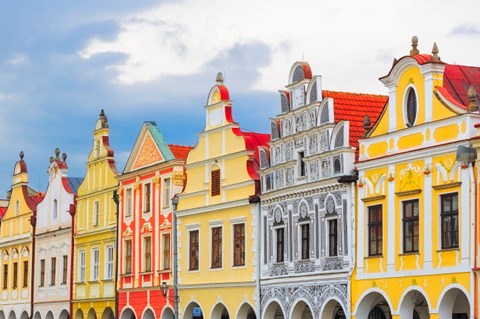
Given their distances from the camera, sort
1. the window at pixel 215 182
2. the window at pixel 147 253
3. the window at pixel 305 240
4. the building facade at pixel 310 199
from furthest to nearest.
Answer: the window at pixel 147 253, the window at pixel 215 182, the window at pixel 305 240, the building facade at pixel 310 199

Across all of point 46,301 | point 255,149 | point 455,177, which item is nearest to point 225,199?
point 255,149

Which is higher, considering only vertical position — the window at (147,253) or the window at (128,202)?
the window at (128,202)

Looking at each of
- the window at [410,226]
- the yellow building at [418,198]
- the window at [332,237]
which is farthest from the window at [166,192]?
the window at [410,226]

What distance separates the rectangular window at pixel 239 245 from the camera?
47969mm

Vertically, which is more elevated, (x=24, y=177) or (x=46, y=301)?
(x=24, y=177)

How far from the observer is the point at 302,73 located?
4412 centimetres

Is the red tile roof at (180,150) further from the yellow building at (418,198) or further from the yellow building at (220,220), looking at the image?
the yellow building at (418,198)

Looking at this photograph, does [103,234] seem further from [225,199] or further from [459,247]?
[459,247]

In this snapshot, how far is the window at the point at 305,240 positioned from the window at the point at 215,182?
6585mm

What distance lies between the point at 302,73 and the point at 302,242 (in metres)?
6.39

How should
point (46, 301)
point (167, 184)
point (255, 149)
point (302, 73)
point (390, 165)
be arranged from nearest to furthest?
point (390, 165) → point (302, 73) → point (255, 149) → point (167, 184) → point (46, 301)

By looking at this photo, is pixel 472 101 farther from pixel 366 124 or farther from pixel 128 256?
pixel 128 256

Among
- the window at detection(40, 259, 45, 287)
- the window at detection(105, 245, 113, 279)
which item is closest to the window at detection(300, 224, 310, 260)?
the window at detection(105, 245, 113, 279)

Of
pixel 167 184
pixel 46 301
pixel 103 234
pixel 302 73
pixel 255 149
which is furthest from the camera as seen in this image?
pixel 46 301
